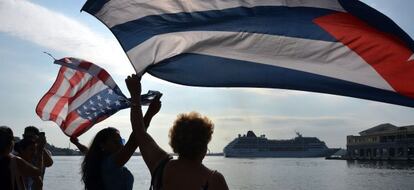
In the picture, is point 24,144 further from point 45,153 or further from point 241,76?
point 241,76

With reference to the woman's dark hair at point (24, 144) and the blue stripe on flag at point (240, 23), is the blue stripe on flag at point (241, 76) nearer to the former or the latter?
the blue stripe on flag at point (240, 23)

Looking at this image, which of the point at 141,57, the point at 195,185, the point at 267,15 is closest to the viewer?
the point at 195,185

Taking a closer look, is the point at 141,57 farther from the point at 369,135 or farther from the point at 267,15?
the point at 369,135

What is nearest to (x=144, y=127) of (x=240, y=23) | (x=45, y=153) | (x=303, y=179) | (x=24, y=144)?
(x=240, y=23)

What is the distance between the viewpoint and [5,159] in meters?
4.18

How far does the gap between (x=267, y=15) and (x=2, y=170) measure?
8.12ft

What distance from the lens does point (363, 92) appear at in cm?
395

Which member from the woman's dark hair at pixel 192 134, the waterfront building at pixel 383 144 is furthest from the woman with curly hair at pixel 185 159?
the waterfront building at pixel 383 144

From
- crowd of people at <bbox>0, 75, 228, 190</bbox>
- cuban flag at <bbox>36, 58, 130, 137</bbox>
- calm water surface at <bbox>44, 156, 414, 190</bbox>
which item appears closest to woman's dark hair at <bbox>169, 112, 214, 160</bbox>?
crowd of people at <bbox>0, 75, 228, 190</bbox>

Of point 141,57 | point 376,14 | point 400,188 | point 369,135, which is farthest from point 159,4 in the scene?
point 369,135

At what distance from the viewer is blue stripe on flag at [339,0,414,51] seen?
3883mm

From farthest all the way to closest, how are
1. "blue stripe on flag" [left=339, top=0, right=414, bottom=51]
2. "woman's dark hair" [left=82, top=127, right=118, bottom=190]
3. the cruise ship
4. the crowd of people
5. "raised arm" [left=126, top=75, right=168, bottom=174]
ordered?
the cruise ship
"woman's dark hair" [left=82, top=127, right=118, bottom=190]
"blue stripe on flag" [left=339, top=0, right=414, bottom=51]
"raised arm" [left=126, top=75, right=168, bottom=174]
the crowd of people

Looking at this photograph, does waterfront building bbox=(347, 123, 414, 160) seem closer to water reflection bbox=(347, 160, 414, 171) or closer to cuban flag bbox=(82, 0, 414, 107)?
water reflection bbox=(347, 160, 414, 171)

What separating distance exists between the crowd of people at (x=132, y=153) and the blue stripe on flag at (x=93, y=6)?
938mm
